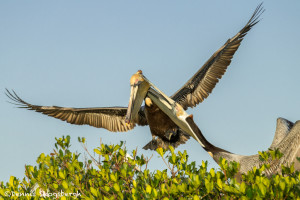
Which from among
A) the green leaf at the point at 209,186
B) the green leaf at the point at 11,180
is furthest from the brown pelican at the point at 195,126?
the green leaf at the point at 11,180

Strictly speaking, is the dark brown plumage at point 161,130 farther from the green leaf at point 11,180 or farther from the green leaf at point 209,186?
the green leaf at point 209,186

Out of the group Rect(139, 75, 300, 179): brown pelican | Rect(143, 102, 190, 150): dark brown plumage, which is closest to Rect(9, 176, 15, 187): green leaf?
Rect(139, 75, 300, 179): brown pelican

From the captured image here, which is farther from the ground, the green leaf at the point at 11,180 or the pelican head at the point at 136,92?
the pelican head at the point at 136,92

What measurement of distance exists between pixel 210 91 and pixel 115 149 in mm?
3696

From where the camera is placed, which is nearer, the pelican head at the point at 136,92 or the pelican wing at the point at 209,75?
the pelican head at the point at 136,92

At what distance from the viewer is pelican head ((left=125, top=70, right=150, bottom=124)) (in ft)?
25.1

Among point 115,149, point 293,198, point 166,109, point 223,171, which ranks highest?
point 166,109

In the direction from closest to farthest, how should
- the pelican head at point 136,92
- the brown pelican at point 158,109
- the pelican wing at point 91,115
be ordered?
the pelican head at point 136,92 → the brown pelican at point 158,109 → the pelican wing at point 91,115

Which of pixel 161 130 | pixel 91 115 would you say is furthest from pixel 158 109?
pixel 91 115

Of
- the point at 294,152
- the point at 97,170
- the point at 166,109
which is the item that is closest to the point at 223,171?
the point at 294,152

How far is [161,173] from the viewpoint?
209 inches

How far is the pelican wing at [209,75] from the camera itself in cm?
922

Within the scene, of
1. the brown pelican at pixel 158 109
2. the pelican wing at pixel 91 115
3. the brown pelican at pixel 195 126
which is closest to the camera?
the brown pelican at pixel 195 126

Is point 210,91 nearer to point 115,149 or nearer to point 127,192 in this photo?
point 115,149
